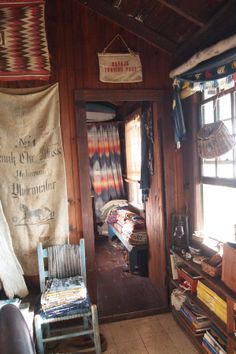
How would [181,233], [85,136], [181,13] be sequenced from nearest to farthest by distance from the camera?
[181,13], [85,136], [181,233]

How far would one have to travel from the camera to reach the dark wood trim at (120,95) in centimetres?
258

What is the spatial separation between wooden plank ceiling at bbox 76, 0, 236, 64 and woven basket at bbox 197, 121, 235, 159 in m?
0.62

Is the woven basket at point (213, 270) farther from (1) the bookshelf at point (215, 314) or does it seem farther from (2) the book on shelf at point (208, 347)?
(2) the book on shelf at point (208, 347)

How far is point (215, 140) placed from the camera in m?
2.12

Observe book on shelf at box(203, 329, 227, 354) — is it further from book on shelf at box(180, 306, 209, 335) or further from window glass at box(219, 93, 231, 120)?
window glass at box(219, 93, 231, 120)

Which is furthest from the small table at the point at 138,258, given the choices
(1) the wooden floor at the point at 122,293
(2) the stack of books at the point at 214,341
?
(2) the stack of books at the point at 214,341

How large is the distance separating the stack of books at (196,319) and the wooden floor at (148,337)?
16cm

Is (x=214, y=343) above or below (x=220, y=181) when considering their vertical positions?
below

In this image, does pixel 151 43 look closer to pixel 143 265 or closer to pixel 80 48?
pixel 80 48

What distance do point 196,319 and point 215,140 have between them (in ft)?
4.70

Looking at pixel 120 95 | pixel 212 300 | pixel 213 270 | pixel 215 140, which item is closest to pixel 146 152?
pixel 120 95

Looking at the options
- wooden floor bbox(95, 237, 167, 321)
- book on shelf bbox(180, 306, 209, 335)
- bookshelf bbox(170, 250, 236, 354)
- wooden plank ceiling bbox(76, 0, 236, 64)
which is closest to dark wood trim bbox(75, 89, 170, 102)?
wooden plank ceiling bbox(76, 0, 236, 64)

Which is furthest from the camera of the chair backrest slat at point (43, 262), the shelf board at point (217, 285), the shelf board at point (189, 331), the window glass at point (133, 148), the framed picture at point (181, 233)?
the window glass at point (133, 148)

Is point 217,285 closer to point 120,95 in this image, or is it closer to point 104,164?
point 120,95
